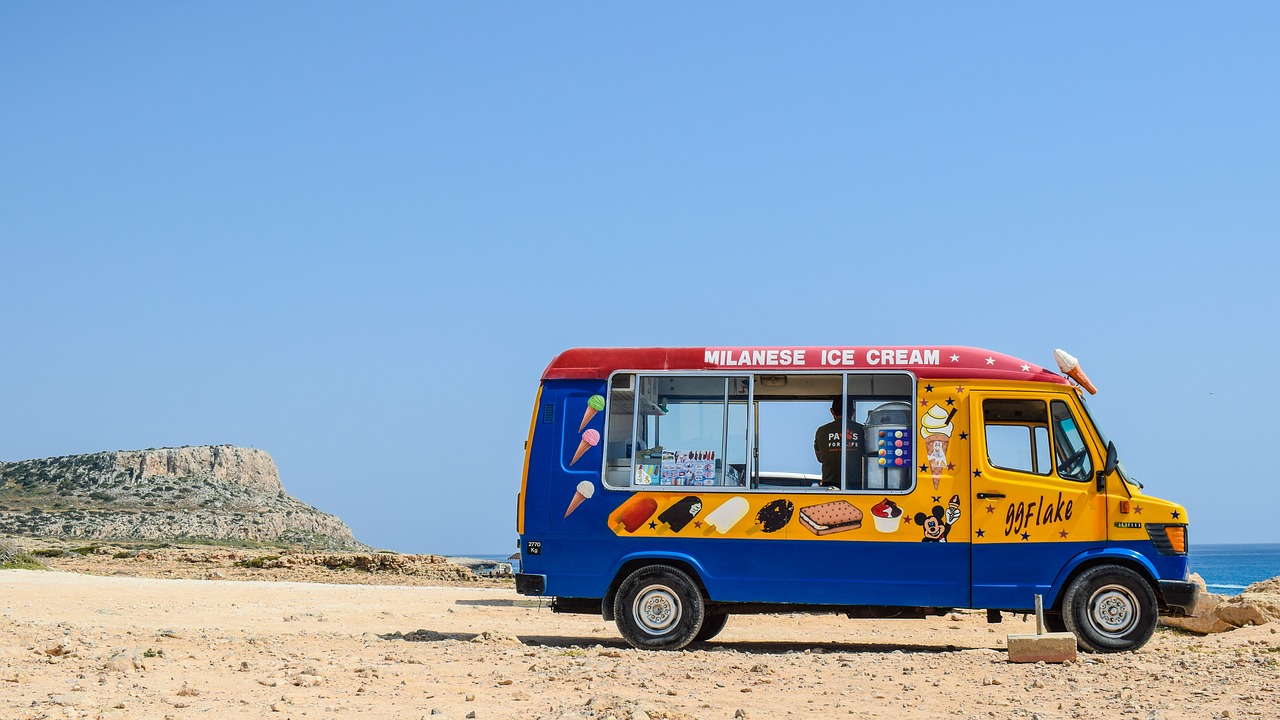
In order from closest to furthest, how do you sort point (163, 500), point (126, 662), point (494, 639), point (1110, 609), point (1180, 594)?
point (126, 662) < point (1180, 594) < point (1110, 609) < point (494, 639) < point (163, 500)

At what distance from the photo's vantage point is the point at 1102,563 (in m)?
12.8

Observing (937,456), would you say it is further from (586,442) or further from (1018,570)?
(586,442)

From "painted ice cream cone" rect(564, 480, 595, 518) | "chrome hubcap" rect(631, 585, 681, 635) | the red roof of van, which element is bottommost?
"chrome hubcap" rect(631, 585, 681, 635)

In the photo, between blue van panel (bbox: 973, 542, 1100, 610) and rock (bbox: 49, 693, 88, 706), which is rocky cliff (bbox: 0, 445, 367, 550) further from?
rock (bbox: 49, 693, 88, 706)

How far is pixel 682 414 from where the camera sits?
44.6 ft

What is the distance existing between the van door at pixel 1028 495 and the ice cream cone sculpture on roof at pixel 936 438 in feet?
0.92

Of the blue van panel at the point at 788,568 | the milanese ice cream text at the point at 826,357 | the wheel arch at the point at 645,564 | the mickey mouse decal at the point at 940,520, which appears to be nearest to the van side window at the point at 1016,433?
the mickey mouse decal at the point at 940,520

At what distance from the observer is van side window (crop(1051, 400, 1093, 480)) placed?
12891 millimetres

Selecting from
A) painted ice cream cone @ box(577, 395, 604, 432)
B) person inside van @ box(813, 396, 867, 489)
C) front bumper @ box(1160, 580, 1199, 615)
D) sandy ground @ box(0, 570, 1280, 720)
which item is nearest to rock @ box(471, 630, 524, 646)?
sandy ground @ box(0, 570, 1280, 720)

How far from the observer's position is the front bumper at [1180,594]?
40.9 ft

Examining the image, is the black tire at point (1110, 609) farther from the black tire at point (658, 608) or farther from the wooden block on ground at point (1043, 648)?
the black tire at point (658, 608)

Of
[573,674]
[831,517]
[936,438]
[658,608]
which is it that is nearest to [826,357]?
[936,438]

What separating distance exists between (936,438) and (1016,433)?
33.0 inches

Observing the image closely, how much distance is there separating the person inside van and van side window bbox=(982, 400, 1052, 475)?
4.27ft
